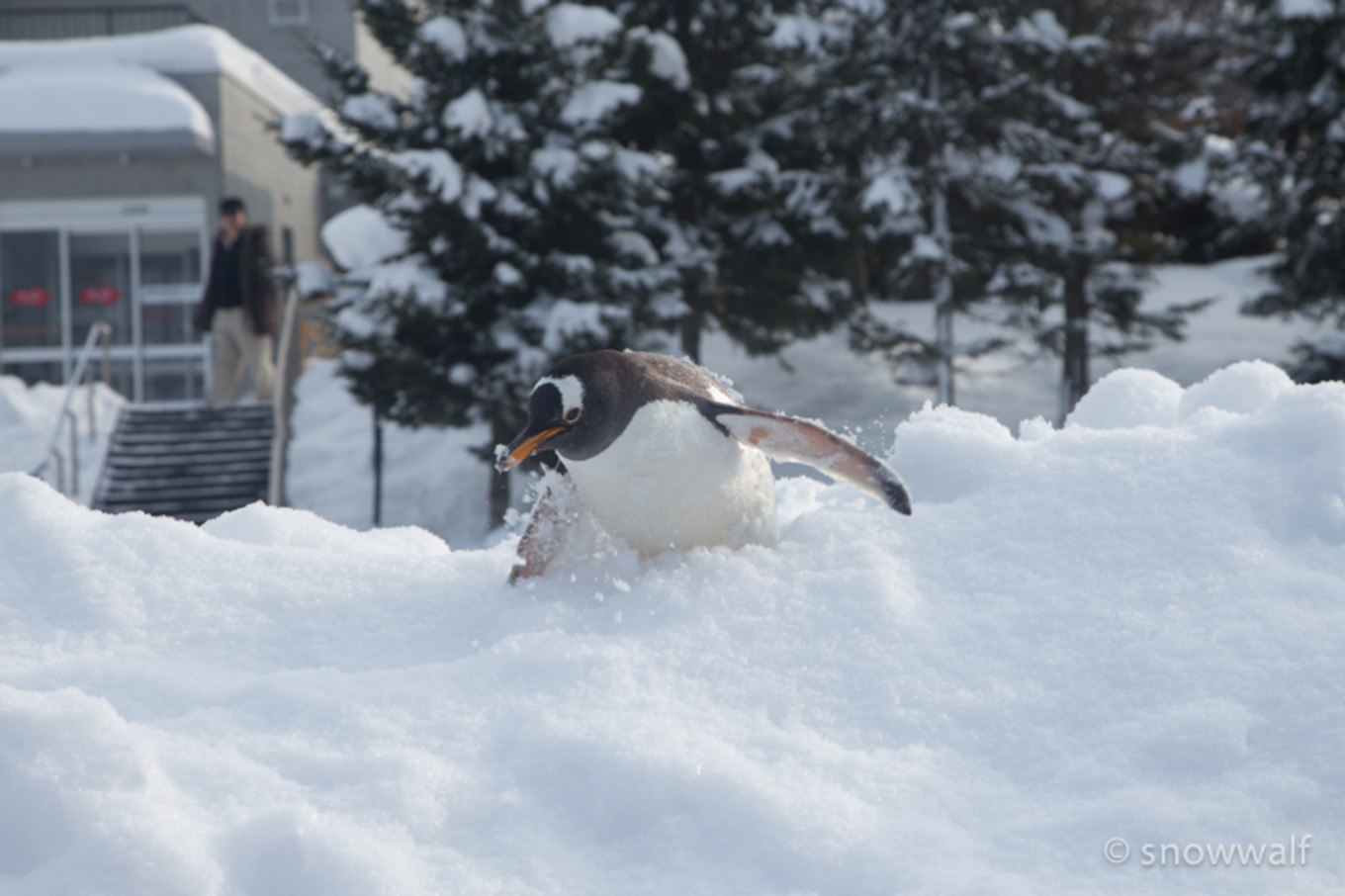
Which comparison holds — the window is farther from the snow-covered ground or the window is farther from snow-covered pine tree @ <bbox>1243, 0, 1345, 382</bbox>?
the snow-covered ground

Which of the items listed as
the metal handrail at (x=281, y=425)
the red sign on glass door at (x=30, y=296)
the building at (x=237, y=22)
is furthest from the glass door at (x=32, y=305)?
the metal handrail at (x=281, y=425)

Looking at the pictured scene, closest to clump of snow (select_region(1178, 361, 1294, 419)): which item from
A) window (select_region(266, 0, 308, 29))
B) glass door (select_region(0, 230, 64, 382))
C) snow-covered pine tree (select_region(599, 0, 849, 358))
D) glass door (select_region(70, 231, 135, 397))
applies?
snow-covered pine tree (select_region(599, 0, 849, 358))

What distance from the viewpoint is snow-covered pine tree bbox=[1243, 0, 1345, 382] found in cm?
1155

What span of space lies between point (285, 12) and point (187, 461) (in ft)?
49.5

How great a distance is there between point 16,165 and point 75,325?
2.24m

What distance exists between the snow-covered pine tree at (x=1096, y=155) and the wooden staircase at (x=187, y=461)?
8.33m

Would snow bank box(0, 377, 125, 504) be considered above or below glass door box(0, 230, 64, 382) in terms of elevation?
below

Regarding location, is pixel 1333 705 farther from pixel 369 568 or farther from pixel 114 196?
pixel 114 196

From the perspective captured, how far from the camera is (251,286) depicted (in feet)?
34.9

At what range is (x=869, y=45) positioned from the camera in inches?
481

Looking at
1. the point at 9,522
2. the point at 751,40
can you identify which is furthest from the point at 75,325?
the point at 9,522

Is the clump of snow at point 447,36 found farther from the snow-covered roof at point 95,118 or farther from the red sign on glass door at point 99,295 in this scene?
the red sign on glass door at point 99,295

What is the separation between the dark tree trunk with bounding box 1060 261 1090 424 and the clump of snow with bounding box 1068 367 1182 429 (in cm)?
930

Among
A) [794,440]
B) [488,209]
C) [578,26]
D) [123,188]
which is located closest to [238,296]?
[488,209]
